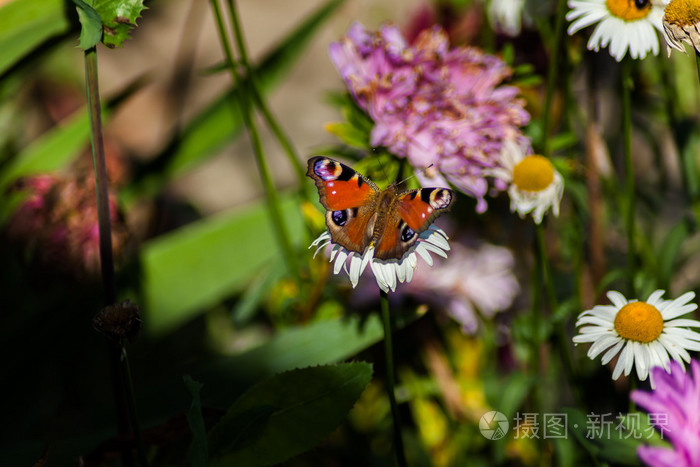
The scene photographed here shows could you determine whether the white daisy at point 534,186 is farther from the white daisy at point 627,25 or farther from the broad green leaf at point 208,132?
the broad green leaf at point 208,132

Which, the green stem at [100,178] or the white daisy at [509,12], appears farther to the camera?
the white daisy at [509,12]

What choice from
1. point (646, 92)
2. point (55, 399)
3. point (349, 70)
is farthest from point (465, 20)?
point (55, 399)

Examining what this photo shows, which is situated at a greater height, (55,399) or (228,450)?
(228,450)

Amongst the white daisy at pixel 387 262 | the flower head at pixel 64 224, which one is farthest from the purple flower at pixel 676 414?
the flower head at pixel 64 224

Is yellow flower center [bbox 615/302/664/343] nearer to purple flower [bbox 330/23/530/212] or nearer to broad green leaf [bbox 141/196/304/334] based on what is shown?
purple flower [bbox 330/23/530/212]

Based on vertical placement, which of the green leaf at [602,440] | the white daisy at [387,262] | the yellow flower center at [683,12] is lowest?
the green leaf at [602,440]

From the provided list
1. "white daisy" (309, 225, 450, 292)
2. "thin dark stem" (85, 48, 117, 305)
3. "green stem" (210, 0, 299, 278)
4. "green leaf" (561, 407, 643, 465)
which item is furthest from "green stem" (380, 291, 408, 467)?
"green stem" (210, 0, 299, 278)

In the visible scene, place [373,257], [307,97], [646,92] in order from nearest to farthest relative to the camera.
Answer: [373,257]
[646,92]
[307,97]

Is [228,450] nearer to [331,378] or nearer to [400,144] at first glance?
[331,378]
